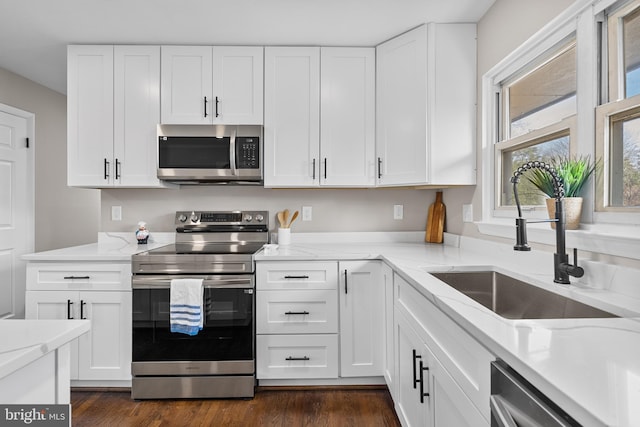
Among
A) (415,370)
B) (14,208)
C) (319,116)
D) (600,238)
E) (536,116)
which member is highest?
(319,116)

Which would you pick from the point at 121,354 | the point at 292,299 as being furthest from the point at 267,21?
the point at 121,354

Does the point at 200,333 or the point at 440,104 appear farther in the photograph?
the point at 440,104

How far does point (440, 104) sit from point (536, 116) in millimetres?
624

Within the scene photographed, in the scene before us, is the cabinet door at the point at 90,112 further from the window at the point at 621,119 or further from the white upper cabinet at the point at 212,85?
the window at the point at 621,119

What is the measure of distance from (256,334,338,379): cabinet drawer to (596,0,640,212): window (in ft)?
5.31

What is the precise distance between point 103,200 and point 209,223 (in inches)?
35.5

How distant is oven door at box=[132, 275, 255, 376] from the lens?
2.21m

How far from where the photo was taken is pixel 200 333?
2.22 metres

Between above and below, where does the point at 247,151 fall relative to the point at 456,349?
above

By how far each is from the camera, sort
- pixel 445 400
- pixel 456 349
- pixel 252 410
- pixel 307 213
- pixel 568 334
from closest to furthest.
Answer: pixel 568 334 → pixel 456 349 → pixel 445 400 → pixel 252 410 → pixel 307 213

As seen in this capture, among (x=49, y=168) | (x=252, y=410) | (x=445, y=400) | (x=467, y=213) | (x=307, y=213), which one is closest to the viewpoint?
(x=445, y=400)

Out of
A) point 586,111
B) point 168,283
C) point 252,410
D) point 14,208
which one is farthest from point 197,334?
point 14,208

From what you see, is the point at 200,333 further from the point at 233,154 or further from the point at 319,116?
the point at 319,116

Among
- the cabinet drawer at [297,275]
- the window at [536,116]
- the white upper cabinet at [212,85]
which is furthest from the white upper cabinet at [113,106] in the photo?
the window at [536,116]
